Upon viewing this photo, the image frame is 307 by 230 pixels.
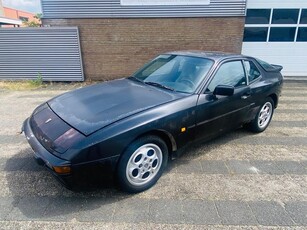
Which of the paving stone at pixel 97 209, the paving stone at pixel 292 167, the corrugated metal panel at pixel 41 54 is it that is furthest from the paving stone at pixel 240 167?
the corrugated metal panel at pixel 41 54

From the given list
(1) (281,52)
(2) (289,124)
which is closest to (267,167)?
(2) (289,124)

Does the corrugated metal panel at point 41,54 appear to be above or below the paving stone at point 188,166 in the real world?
above

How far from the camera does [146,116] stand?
2.53m

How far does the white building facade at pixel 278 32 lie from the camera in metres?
8.71

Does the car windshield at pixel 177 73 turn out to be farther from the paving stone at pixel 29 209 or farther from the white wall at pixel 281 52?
the white wall at pixel 281 52

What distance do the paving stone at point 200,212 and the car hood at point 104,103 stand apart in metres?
1.18

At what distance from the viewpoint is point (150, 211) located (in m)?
2.42

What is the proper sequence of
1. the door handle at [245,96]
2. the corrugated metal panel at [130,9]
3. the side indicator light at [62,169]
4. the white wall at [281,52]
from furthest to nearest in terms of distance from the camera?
1. the white wall at [281,52]
2. the corrugated metal panel at [130,9]
3. the door handle at [245,96]
4. the side indicator light at [62,169]

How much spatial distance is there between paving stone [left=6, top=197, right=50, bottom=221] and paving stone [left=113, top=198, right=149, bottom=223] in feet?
2.57

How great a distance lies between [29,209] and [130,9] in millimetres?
7764

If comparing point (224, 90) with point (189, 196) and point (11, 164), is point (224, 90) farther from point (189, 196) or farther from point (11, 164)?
point (11, 164)

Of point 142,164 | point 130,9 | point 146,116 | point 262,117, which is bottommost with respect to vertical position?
point 262,117

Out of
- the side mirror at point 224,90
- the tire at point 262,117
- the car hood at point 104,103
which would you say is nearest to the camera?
the car hood at point 104,103

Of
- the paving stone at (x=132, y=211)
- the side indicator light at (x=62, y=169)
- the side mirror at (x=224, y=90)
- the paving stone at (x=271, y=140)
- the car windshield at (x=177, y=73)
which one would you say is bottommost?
the paving stone at (x=271, y=140)
